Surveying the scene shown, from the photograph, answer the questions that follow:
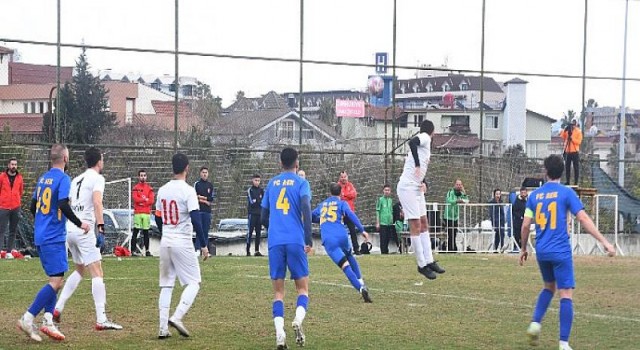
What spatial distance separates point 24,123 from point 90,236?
613 inches

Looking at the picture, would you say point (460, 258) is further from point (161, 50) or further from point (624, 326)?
point (624, 326)

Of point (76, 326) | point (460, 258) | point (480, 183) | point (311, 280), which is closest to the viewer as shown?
point (76, 326)

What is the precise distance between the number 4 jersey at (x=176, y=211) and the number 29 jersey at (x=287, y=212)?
98cm

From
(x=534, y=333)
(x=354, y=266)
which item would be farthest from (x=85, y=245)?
(x=534, y=333)

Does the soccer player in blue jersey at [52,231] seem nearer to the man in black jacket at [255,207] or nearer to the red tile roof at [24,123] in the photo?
the man in black jacket at [255,207]

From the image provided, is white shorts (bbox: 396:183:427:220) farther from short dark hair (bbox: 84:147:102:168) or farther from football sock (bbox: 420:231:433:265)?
short dark hair (bbox: 84:147:102:168)

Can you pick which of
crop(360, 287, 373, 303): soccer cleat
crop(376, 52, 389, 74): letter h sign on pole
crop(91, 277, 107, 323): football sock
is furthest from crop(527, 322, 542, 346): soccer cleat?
crop(376, 52, 389, 74): letter h sign on pole

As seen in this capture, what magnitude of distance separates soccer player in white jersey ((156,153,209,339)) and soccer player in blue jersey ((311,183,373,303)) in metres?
4.53

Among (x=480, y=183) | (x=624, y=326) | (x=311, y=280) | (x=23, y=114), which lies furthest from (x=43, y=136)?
(x=624, y=326)

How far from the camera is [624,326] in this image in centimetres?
1287

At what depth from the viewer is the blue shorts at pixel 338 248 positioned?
16297mm

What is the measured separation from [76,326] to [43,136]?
15440 mm

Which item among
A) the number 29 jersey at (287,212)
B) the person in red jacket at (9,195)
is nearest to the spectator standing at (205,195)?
the person in red jacket at (9,195)

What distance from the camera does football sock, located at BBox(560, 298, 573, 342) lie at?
10750 mm
